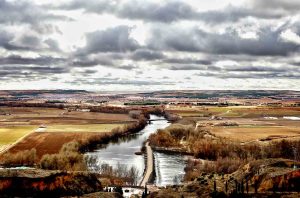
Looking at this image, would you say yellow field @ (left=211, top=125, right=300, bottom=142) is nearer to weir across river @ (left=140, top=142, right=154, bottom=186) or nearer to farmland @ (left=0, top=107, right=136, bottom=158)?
weir across river @ (left=140, top=142, right=154, bottom=186)

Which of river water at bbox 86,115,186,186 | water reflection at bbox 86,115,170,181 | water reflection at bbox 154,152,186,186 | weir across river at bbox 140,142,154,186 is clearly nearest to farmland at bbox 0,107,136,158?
water reflection at bbox 86,115,170,181

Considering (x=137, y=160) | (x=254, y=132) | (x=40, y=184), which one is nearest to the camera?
(x=40, y=184)

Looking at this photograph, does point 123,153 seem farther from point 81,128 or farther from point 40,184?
point 40,184

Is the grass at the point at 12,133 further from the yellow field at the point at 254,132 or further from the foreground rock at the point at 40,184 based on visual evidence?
the foreground rock at the point at 40,184

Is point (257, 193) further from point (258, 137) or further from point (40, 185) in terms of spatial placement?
point (258, 137)

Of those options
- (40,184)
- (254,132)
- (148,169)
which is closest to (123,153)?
(148,169)

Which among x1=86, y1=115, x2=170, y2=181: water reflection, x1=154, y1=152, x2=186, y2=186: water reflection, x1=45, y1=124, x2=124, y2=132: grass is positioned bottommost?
x1=154, y1=152, x2=186, y2=186: water reflection

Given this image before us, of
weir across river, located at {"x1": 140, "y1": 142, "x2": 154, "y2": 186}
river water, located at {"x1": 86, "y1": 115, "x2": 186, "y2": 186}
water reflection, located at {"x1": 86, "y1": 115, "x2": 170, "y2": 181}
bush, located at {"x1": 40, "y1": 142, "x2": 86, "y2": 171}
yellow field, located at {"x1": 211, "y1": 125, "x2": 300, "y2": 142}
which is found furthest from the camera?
yellow field, located at {"x1": 211, "y1": 125, "x2": 300, "y2": 142}
